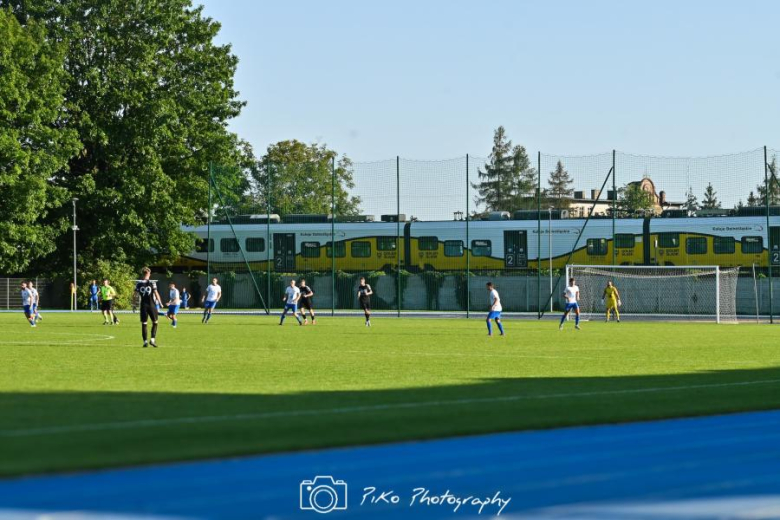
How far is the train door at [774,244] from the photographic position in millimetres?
53125

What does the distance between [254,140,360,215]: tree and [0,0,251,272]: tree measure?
1143cm

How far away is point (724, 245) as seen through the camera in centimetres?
5872

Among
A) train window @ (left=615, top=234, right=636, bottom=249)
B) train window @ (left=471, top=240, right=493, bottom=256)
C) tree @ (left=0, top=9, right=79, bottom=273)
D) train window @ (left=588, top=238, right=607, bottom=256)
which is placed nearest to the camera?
train window @ (left=588, top=238, right=607, bottom=256)

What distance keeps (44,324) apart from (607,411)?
109 feet

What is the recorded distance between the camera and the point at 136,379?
62.4 ft

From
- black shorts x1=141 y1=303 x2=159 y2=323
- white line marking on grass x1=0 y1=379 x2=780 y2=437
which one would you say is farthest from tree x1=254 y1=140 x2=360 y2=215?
white line marking on grass x1=0 y1=379 x2=780 y2=437

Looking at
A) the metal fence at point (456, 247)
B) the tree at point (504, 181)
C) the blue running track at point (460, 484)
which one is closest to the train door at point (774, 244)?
the metal fence at point (456, 247)

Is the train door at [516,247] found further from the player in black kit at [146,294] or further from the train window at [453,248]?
the player in black kit at [146,294]

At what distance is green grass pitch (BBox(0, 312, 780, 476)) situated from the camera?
39.2 ft

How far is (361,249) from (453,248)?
5119 millimetres

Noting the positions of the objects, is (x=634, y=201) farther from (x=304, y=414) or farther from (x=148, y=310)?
(x=304, y=414)

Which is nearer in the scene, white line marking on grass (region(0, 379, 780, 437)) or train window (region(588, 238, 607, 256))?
white line marking on grass (region(0, 379, 780, 437))

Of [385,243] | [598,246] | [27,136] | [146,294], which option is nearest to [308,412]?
[146,294]

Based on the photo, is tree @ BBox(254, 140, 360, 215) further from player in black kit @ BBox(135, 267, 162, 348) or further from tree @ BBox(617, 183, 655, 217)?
player in black kit @ BBox(135, 267, 162, 348)
